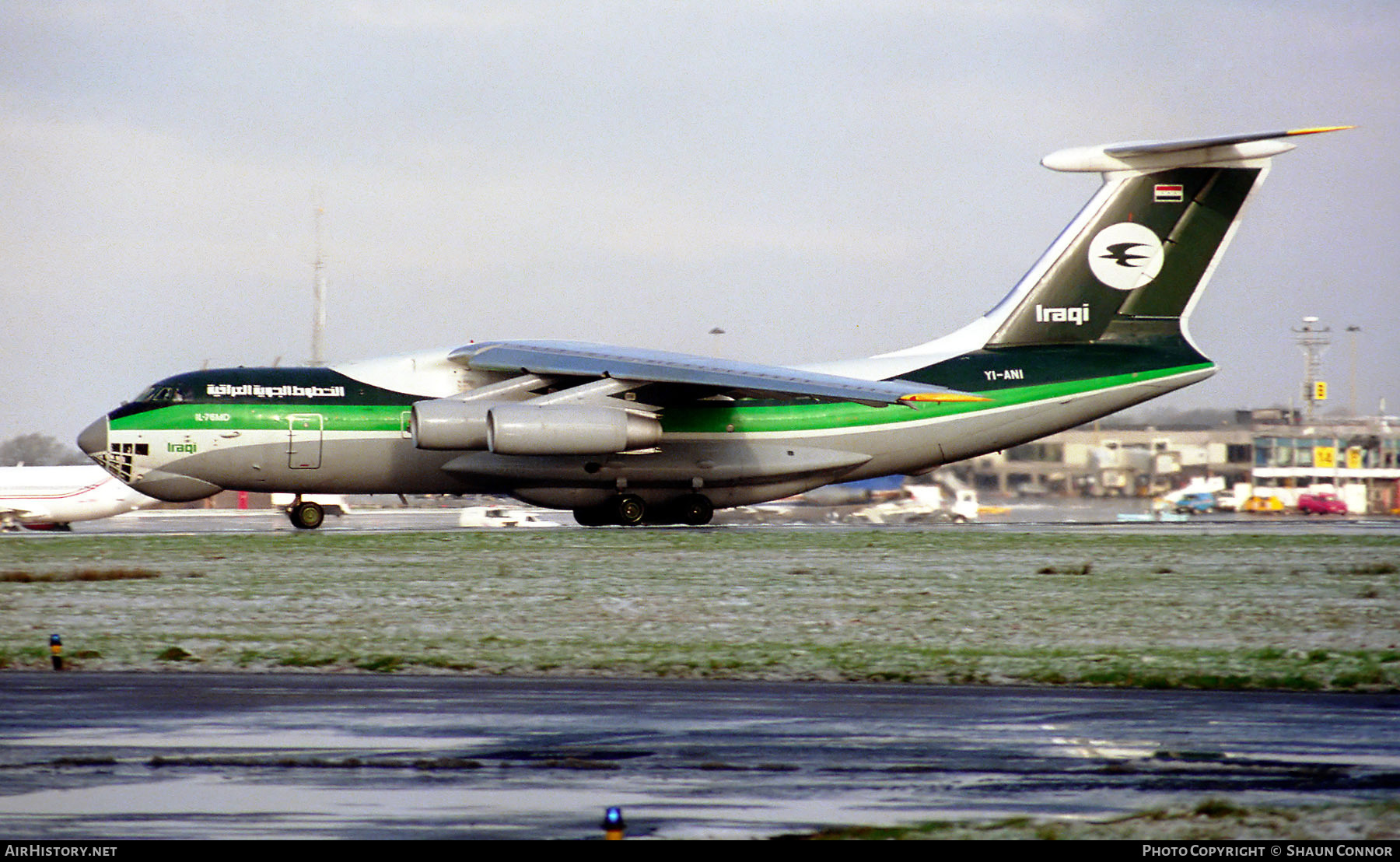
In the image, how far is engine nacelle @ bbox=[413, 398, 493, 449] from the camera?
2425 cm

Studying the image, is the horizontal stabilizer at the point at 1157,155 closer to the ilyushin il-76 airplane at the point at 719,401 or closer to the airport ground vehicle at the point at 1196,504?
the ilyushin il-76 airplane at the point at 719,401

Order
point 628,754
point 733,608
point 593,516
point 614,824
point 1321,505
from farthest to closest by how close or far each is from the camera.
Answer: point 1321,505, point 593,516, point 733,608, point 628,754, point 614,824

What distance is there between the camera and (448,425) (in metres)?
24.3

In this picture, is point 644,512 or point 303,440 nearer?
point 303,440

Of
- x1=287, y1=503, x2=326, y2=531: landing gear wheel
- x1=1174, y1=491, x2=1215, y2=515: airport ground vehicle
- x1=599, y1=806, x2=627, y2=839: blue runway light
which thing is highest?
x1=287, y1=503, x2=326, y2=531: landing gear wheel

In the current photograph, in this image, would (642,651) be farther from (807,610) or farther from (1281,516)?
(1281,516)

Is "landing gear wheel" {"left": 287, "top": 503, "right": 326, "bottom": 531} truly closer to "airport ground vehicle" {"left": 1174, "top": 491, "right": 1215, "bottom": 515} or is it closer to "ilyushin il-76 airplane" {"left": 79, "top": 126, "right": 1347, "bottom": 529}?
"ilyushin il-76 airplane" {"left": 79, "top": 126, "right": 1347, "bottom": 529}

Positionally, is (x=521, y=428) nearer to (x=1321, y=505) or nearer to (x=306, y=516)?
(x=306, y=516)

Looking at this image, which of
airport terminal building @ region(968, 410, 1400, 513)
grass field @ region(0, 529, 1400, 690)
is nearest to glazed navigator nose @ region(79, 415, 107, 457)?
grass field @ region(0, 529, 1400, 690)

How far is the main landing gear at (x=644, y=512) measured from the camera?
26891mm

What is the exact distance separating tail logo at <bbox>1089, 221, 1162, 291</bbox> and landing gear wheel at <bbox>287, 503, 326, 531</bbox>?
50.5 ft

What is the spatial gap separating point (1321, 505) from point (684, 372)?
25.4 metres

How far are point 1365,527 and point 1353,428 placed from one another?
22.6 m

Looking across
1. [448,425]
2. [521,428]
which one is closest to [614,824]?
[521,428]
